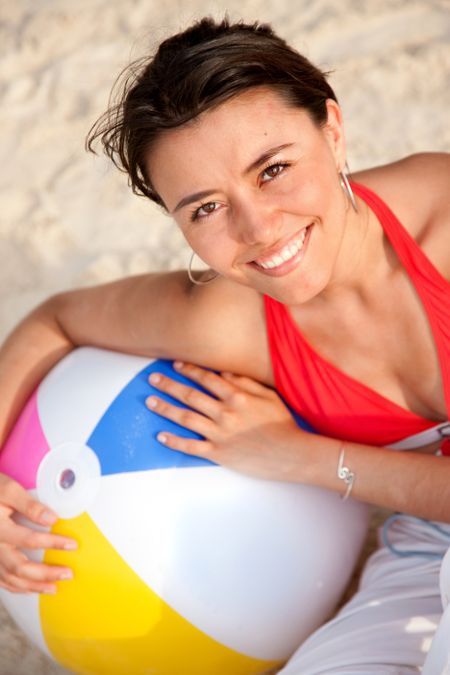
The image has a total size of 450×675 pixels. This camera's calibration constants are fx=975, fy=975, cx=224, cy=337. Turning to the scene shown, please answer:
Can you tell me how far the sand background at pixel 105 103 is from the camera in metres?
2.78

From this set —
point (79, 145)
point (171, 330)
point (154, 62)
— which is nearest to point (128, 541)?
point (171, 330)

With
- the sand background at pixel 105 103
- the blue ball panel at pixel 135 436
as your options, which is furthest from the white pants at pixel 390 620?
the sand background at pixel 105 103

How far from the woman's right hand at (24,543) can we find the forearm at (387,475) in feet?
1.49

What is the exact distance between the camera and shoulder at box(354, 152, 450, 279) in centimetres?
162

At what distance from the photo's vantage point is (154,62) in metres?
1.42

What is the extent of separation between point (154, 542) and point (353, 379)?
17.6 inches

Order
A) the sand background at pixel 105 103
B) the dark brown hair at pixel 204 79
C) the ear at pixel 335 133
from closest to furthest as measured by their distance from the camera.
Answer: the dark brown hair at pixel 204 79, the ear at pixel 335 133, the sand background at pixel 105 103

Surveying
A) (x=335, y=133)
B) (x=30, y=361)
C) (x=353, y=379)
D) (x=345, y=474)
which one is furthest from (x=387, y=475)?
(x=30, y=361)

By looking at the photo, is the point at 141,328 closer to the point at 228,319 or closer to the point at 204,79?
the point at 228,319

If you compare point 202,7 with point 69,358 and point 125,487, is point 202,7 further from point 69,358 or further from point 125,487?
point 125,487

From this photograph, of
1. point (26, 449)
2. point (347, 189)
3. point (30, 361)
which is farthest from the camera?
point (30, 361)

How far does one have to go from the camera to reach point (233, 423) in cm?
174

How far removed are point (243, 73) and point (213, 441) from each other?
2.18 ft

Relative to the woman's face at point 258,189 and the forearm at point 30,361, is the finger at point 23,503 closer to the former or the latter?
the forearm at point 30,361
